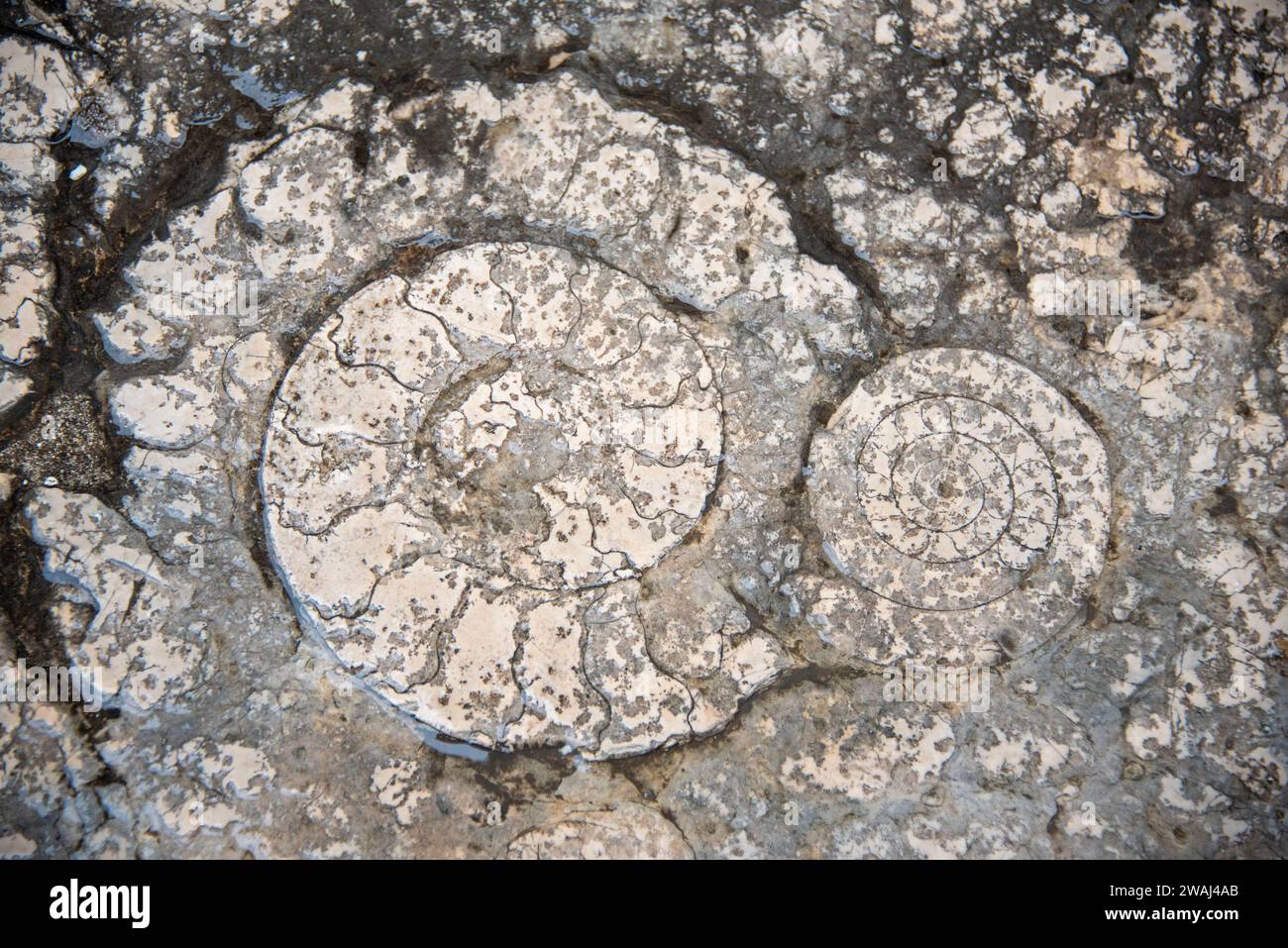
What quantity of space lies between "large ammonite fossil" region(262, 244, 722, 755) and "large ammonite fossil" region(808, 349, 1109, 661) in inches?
13.0

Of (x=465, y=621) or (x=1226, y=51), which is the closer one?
(x=465, y=621)

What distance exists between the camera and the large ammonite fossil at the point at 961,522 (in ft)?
6.36

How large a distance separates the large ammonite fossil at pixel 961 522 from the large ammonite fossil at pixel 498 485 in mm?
331

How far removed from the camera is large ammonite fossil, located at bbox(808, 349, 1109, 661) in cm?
194

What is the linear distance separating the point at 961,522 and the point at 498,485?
0.94 meters

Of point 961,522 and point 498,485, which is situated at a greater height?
point 498,485

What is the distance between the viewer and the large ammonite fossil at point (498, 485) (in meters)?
1.92

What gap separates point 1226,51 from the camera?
2055 millimetres

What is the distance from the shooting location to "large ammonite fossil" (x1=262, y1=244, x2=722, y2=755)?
192 centimetres

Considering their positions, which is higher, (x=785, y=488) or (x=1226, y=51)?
(x=1226, y=51)

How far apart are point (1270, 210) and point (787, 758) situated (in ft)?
5.06

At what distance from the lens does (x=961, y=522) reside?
1.94 metres

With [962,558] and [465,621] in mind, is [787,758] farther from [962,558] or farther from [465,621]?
[465,621]

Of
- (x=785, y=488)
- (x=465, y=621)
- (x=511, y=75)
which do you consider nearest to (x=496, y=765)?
(x=465, y=621)
